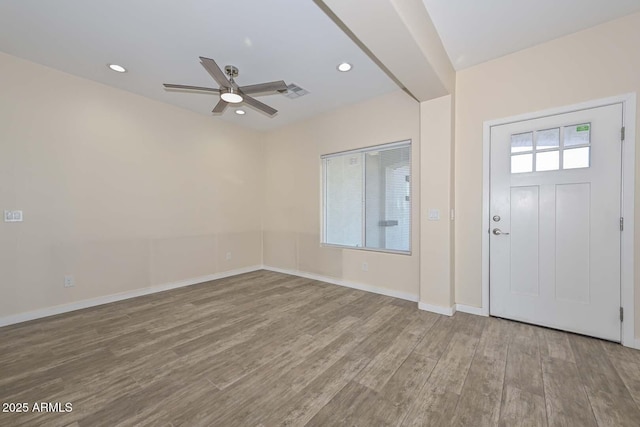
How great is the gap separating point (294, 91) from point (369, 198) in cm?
192

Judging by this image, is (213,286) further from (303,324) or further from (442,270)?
(442,270)

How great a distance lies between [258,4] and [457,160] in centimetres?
264

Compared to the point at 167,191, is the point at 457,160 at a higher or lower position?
higher

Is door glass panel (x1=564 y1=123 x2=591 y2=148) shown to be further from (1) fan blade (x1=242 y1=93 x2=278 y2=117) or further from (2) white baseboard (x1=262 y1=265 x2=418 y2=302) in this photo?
(1) fan blade (x1=242 y1=93 x2=278 y2=117)

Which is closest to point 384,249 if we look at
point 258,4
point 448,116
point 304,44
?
point 448,116

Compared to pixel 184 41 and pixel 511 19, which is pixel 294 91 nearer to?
pixel 184 41

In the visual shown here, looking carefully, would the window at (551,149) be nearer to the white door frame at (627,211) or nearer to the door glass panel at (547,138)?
the door glass panel at (547,138)

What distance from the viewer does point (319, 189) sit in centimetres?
456

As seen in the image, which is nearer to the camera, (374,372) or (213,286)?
(374,372)

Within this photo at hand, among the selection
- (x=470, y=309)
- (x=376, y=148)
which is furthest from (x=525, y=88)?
(x=470, y=309)

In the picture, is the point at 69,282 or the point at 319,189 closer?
the point at 69,282

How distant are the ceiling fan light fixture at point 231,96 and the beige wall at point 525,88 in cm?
257

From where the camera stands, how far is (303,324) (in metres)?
2.78

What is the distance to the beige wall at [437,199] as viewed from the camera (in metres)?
3.00
